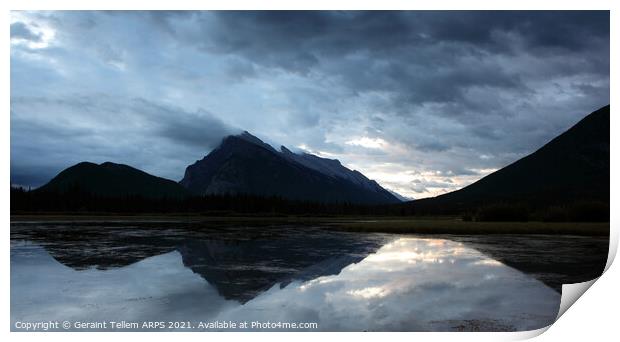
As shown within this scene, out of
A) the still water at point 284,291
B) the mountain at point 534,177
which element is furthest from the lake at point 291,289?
Answer: the mountain at point 534,177

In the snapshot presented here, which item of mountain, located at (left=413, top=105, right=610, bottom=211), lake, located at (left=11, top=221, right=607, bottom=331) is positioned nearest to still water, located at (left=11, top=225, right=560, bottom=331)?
lake, located at (left=11, top=221, right=607, bottom=331)

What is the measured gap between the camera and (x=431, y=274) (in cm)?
1845

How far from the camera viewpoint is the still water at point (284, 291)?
40.9ft

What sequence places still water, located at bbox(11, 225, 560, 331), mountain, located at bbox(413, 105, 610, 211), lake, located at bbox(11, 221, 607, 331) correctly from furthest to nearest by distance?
1. mountain, located at bbox(413, 105, 610, 211)
2. still water, located at bbox(11, 225, 560, 331)
3. lake, located at bbox(11, 221, 607, 331)

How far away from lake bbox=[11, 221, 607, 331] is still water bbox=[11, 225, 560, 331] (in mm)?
38

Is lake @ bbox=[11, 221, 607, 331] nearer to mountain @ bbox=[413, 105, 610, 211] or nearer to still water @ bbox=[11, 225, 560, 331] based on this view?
still water @ bbox=[11, 225, 560, 331]

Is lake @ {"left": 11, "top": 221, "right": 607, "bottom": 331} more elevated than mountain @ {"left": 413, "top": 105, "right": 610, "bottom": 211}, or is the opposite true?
mountain @ {"left": 413, "top": 105, "right": 610, "bottom": 211}

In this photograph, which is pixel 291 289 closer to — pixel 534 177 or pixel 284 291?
pixel 284 291

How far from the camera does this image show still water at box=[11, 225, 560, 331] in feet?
40.9

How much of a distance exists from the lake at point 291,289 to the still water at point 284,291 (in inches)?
1.5

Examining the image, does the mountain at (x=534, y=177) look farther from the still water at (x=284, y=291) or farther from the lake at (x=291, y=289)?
the still water at (x=284, y=291)
